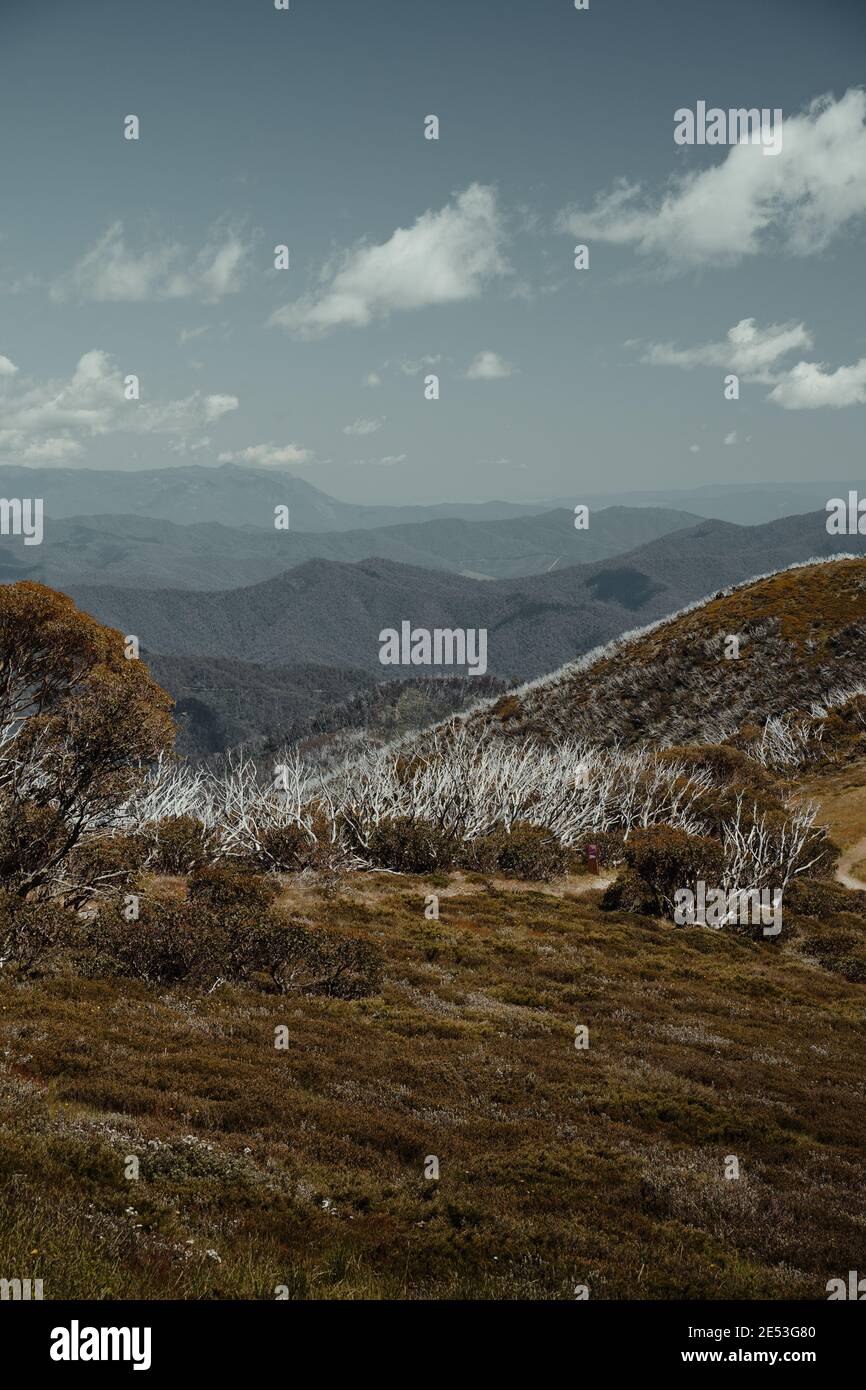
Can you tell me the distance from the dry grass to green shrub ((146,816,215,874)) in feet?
33.9

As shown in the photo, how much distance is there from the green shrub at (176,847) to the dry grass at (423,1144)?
10324 mm

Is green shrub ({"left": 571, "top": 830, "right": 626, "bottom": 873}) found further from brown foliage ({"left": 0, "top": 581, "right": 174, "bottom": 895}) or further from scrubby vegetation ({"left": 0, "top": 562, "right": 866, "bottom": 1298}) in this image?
brown foliage ({"left": 0, "top": 581, "right": 174, "bottom": 895})

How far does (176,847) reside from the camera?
26156 millimetres

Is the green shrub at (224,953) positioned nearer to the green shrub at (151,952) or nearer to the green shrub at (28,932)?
the green shrub at (151,952)

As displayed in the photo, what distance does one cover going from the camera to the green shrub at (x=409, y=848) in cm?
3122

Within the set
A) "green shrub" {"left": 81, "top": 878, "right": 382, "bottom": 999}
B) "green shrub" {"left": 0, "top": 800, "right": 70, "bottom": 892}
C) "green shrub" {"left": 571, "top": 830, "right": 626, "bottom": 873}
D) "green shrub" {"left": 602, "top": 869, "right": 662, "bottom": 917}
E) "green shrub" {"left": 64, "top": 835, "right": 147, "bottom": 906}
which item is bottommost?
"green shrub" {"left": 602, "top": 869, "right": 662, "bottom": 917}

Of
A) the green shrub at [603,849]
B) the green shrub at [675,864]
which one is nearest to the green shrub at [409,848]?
the green shrub at [603,849]

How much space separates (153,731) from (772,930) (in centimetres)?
1979

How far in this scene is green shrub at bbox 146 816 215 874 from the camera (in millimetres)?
25500

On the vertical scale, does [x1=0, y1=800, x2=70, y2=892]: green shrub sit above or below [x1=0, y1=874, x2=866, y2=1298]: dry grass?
above

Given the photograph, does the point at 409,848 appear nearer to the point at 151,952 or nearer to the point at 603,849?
the point at 603,849

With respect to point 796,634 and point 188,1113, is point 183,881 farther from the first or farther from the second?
point 796,634

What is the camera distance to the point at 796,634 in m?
61.8

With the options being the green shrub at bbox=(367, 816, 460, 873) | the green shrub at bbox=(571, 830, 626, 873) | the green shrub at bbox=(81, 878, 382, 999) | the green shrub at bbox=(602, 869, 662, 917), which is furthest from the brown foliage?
the green shrub at bbox=(571, 830, 626, 873)
